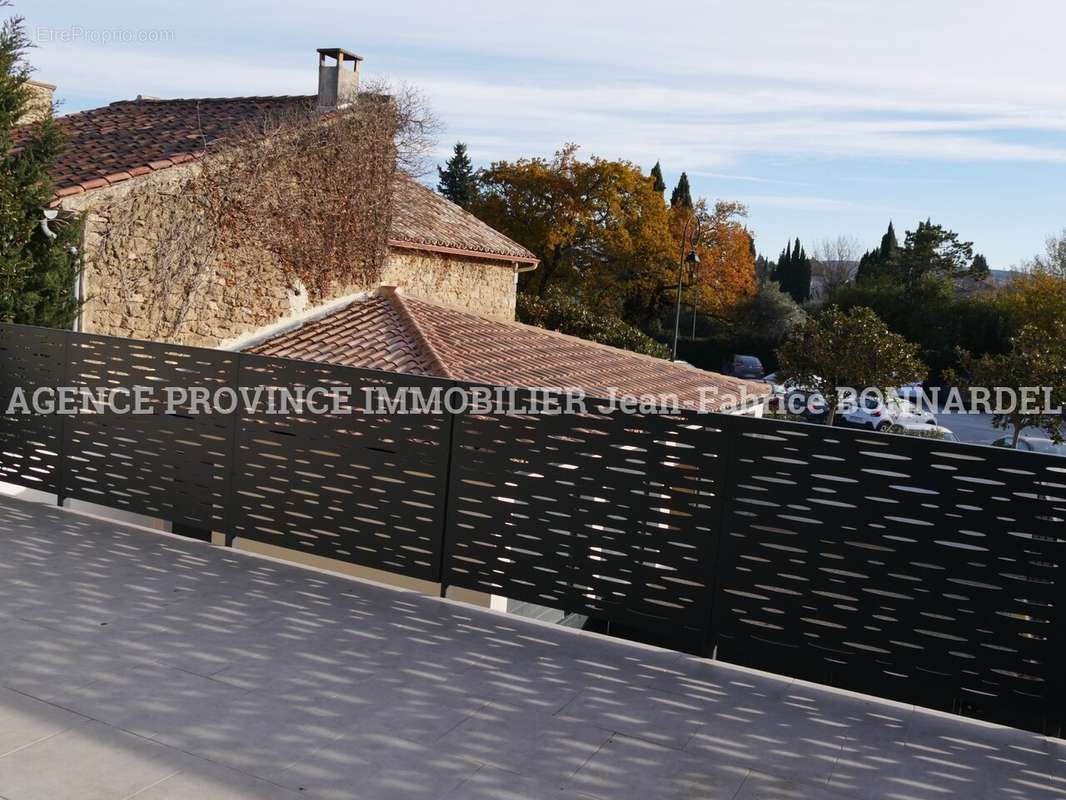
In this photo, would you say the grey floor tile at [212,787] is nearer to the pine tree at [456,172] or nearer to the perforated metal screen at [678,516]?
the perforated metal screen at [678,516]

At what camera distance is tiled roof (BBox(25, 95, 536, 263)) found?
1199cm

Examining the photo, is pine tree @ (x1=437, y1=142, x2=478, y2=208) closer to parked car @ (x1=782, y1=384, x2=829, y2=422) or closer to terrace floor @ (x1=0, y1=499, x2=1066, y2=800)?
parked car @ (x1=782, y1=384, x2=829, y2=422)

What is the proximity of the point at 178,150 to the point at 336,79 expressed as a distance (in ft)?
12.0

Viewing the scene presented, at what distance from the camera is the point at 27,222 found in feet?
31.9

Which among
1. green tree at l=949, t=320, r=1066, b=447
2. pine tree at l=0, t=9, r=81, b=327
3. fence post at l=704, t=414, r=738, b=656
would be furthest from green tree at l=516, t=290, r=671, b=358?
fence post at l=704, t=414, r=738, b=656

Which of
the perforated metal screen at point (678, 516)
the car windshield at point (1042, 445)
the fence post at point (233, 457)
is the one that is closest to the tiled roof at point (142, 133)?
the perforated metal screen at point (678, 516)

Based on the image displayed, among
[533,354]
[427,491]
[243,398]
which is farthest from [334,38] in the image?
[427,491]

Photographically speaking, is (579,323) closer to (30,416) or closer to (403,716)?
(30,416)

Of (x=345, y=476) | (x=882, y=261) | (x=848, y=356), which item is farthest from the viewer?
(x=882, y=261)

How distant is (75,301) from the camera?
10.4 meters

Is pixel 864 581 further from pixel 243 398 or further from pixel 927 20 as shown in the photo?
pixel 927 20

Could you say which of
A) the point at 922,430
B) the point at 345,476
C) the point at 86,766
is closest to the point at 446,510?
the point at 345,476

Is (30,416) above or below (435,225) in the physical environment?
below

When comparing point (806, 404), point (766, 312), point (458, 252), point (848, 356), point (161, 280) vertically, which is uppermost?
point (766, 312)
